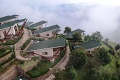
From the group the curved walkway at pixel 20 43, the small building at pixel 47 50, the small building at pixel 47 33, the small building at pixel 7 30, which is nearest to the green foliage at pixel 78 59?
the small building at pixel 47 50

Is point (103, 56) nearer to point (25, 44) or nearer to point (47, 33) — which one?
point (25, 44)

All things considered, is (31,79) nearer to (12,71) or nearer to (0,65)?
(12,71)

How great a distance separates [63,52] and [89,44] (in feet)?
29.9

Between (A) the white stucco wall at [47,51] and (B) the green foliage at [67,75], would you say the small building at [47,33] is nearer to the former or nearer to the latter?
(A) the white stucco wall at [47,51]

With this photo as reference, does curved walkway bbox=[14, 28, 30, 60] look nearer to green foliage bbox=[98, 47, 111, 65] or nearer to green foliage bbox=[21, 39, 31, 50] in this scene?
green foliage bbox=[21, 39, 31, 50]

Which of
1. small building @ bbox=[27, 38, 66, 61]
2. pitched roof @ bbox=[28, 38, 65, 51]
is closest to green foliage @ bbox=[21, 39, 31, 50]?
pitched roof @ bbox=[28, 38, 65, 51]

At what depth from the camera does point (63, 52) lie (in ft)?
141

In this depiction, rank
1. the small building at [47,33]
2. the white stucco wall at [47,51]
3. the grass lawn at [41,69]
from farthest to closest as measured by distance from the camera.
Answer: the small building at [47,33] < the white stucco wall at [47,51] < the grass lawn at [41,69]

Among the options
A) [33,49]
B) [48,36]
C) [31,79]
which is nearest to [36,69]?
[31,79]

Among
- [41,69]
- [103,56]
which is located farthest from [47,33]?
[41,69]

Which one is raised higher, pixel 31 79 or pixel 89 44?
pixel 89 44

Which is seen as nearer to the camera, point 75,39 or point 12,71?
point 12,71

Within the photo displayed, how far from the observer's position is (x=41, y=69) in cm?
3719

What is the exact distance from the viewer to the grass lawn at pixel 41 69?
35594mm
